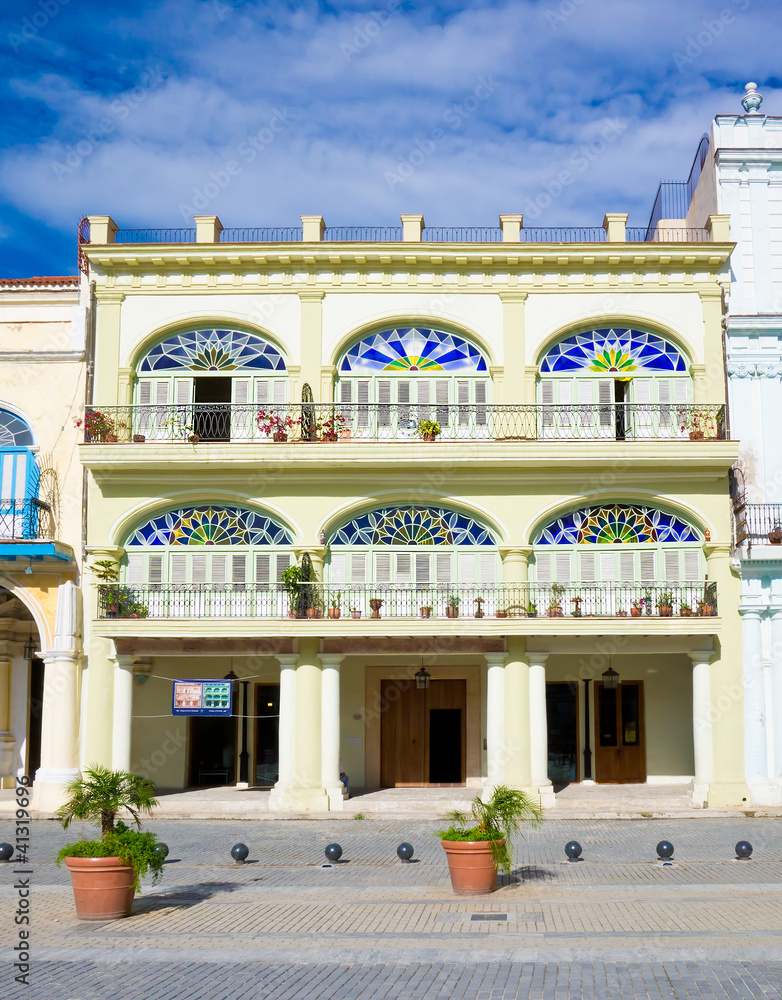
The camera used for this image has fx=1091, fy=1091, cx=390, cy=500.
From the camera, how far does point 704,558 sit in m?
23.7

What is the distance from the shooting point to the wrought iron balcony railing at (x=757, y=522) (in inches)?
913

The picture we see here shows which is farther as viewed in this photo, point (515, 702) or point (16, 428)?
point (16, 428)

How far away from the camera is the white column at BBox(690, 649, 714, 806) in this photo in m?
22.6

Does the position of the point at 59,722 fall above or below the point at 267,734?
above

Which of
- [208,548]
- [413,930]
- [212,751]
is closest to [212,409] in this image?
[208,548]

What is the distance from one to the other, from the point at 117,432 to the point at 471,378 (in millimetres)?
7947

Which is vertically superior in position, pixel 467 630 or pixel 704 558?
pixel 704 558

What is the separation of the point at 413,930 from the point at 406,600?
12.1m

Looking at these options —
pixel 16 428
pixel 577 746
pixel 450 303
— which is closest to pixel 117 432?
pixel 16 428

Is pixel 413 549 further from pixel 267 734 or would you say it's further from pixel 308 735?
pixel 267 734

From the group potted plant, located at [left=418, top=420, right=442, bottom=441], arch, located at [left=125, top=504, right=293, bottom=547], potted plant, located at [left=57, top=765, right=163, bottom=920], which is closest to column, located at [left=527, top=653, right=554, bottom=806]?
potted plant, located at [left=418, top=420, right=442, bottom=441]

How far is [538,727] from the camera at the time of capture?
74.6 ft

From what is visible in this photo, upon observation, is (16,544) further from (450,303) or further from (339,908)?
(339,908)

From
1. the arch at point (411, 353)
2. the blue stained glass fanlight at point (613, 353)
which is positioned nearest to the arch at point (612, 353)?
the blue stained glass fanlight at point (613, 353)
